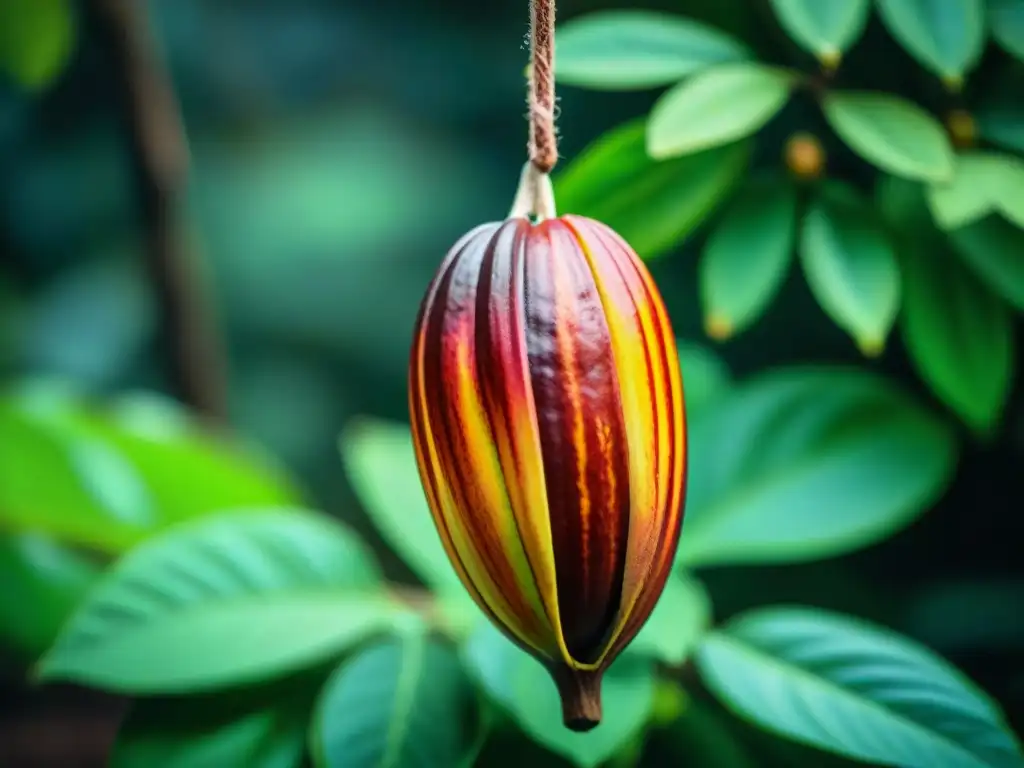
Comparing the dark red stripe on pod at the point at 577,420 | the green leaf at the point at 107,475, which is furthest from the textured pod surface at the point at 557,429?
the green leaf at the point at 107,475

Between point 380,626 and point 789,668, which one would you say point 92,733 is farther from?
point 789,668

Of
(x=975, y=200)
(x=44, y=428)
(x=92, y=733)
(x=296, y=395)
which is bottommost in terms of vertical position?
(x=92, y=733)

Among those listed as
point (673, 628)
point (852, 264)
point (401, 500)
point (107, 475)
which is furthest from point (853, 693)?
point (107, 475)

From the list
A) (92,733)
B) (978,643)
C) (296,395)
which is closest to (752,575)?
(978,643)

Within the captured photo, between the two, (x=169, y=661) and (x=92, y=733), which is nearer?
(x=169, y=661)

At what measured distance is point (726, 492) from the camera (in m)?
0.58

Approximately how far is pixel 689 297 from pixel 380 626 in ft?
1.57

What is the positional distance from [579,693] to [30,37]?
646 mm

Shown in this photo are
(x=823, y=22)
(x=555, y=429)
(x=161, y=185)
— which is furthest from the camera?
(x=161, y=185)

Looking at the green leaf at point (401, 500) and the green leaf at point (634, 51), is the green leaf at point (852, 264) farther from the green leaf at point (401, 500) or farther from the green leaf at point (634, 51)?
the green leaf at point (401, 500)

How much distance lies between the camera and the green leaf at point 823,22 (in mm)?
406

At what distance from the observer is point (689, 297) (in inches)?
35.0

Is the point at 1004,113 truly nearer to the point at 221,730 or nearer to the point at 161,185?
the point at 221,730

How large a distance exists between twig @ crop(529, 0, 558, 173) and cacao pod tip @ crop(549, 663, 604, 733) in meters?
0.17
